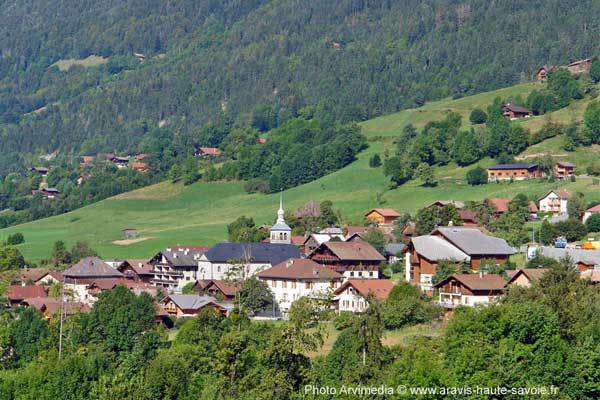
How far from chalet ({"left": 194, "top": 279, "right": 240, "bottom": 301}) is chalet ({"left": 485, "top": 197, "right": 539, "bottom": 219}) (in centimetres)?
2772

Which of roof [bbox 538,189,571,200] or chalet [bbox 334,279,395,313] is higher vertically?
roof [bbox 538,189,571,200]

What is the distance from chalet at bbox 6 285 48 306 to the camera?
96.6 m

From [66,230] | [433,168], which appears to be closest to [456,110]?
[433,168]

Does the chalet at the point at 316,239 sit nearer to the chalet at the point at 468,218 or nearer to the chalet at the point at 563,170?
the chalet at the point at 468,218

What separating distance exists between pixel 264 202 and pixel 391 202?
894 inches

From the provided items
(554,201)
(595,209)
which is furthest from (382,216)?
(595,209)

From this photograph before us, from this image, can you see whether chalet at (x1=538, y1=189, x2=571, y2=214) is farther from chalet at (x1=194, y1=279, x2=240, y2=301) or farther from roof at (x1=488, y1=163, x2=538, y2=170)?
chalet at (x1=194, y1=279, x2=240, y2=301)

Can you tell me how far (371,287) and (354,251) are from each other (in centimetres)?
Result: 1307

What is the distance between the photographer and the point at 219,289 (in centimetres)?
9300

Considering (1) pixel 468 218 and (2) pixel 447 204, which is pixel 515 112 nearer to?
(2) pixel 447 204

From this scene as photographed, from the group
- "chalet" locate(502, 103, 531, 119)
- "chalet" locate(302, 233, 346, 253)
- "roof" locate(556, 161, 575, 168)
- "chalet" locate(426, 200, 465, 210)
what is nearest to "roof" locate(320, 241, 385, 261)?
"chalet" locate(302, 233, 346, 253)

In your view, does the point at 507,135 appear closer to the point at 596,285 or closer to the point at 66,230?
the point at 66,230

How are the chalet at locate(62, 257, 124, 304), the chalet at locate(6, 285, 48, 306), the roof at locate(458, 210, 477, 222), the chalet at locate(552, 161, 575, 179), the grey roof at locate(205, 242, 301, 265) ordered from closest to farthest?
the chalet at locate(6, 285, 48, 306), the chalet at locate(62, 257, 124, 304), the grey roof at locate(205, 242, 301, 265), the roof at locate(458, 210, 477, 222), the chalet at locate(552, 161, 575, 179)

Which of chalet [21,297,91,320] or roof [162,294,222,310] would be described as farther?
roof [162,294,222,310]
